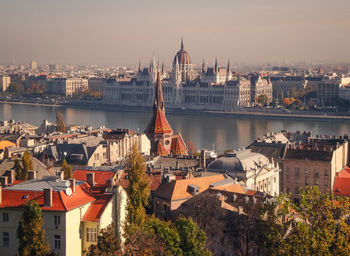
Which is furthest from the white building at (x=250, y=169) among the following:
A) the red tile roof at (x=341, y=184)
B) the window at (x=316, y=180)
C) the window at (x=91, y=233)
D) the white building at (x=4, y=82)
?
the white building at (x=4, y=82)

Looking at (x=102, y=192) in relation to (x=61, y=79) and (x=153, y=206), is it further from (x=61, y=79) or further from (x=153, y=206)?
(x=61, y=79)

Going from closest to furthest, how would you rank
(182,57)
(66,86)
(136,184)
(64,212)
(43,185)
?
(64,212) → (43,185) → (136,184) → (182,57) → (66,86)

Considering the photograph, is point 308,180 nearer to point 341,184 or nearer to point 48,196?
point 341,184

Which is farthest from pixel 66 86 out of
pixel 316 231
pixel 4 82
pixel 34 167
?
pixel 316 231

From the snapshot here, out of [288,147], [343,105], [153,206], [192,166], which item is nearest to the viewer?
[153,206]

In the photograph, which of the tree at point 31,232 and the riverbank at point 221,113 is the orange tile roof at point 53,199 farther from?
the riverbank at point 221,113

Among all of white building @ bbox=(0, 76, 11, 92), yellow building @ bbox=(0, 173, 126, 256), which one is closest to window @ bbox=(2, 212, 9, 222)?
yellow building @ bbox=(0, 173, 126, 256)

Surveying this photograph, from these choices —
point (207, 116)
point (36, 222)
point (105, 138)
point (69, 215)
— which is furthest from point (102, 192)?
point (207, 116)
